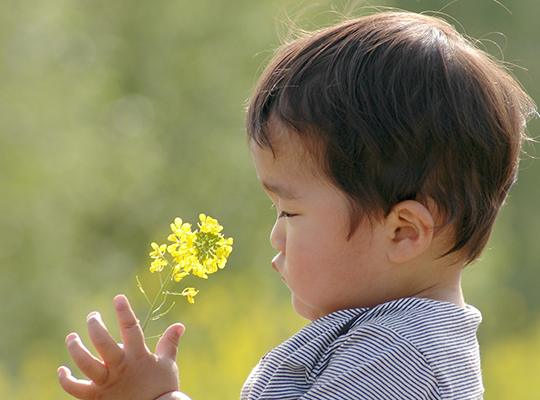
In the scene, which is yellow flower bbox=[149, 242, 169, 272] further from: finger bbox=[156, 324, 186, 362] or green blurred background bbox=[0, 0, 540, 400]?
green blurred background bbox=[0, 0, 540, 400]

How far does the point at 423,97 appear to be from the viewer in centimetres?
125

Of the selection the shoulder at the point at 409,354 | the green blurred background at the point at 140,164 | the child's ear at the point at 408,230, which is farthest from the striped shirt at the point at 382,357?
the green blurred background at the point at 140,164

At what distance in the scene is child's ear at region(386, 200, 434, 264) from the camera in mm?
1236

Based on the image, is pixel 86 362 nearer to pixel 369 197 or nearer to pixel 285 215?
pixel 285 215

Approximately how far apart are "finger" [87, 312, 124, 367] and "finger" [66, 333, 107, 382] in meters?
0.02

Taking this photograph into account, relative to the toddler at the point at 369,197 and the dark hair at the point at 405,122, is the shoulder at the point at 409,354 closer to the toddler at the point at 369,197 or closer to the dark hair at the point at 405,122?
the toddler at the point at 369,197

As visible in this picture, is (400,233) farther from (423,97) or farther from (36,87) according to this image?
(36,87)

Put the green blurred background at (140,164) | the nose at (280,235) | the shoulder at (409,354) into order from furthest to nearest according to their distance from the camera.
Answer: the green blurred background at (140,164) < the nose at (280,235) < the shoulder at (409,354)

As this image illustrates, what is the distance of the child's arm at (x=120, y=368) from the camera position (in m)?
1.26

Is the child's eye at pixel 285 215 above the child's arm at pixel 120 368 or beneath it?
above

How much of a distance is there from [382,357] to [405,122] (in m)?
0.47

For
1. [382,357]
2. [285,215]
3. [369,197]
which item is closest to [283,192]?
[285,215]

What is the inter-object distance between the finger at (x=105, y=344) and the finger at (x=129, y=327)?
2 cm

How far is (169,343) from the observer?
1.37 meters
